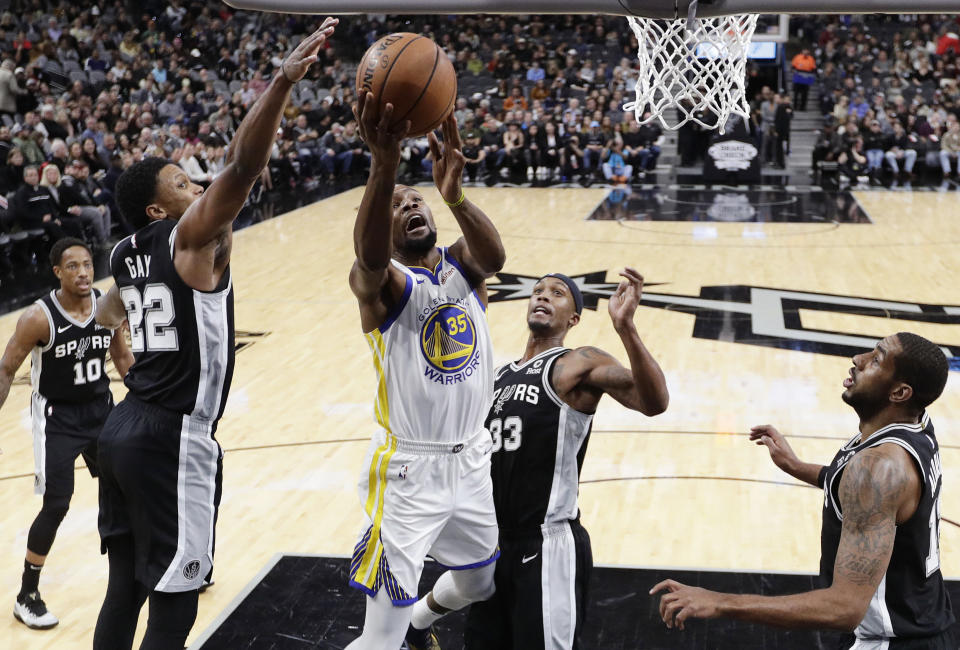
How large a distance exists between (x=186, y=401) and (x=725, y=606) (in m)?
1.83

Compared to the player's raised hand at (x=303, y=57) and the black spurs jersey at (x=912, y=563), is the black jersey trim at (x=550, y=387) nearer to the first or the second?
the black spurs jersey at (x=912, y=563)

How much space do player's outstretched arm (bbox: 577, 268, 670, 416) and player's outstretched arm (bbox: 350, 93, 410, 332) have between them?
722 millimetres

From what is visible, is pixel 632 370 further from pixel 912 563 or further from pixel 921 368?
pixel 912 563

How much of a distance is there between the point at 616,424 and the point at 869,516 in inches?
171

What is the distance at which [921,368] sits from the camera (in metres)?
2.93

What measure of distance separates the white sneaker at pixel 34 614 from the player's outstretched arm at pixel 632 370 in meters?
2.72

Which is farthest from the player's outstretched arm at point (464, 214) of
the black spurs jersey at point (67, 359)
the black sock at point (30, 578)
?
the black sock at point (30, 578)

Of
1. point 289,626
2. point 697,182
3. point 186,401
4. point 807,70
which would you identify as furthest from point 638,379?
point 807,70

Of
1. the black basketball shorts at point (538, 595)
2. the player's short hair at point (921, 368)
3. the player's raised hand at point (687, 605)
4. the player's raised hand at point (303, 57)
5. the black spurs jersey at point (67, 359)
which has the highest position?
the player's raised hand at point (303, 57)

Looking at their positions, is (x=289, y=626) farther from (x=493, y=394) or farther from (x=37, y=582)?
(x=493, y=394)

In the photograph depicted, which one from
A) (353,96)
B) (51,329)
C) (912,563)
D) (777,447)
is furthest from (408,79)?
(353,96)

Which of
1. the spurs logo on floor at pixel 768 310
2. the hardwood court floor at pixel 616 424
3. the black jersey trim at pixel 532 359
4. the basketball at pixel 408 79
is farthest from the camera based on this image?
the spurs logo on floor at pixel 768 310

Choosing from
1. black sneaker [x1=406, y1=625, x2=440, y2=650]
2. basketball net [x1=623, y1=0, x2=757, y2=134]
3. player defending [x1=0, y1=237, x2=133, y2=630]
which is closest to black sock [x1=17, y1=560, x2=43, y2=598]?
player defending [x1=0, y1=237, x2=133, y2=630]

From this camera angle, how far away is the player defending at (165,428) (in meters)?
3.39
